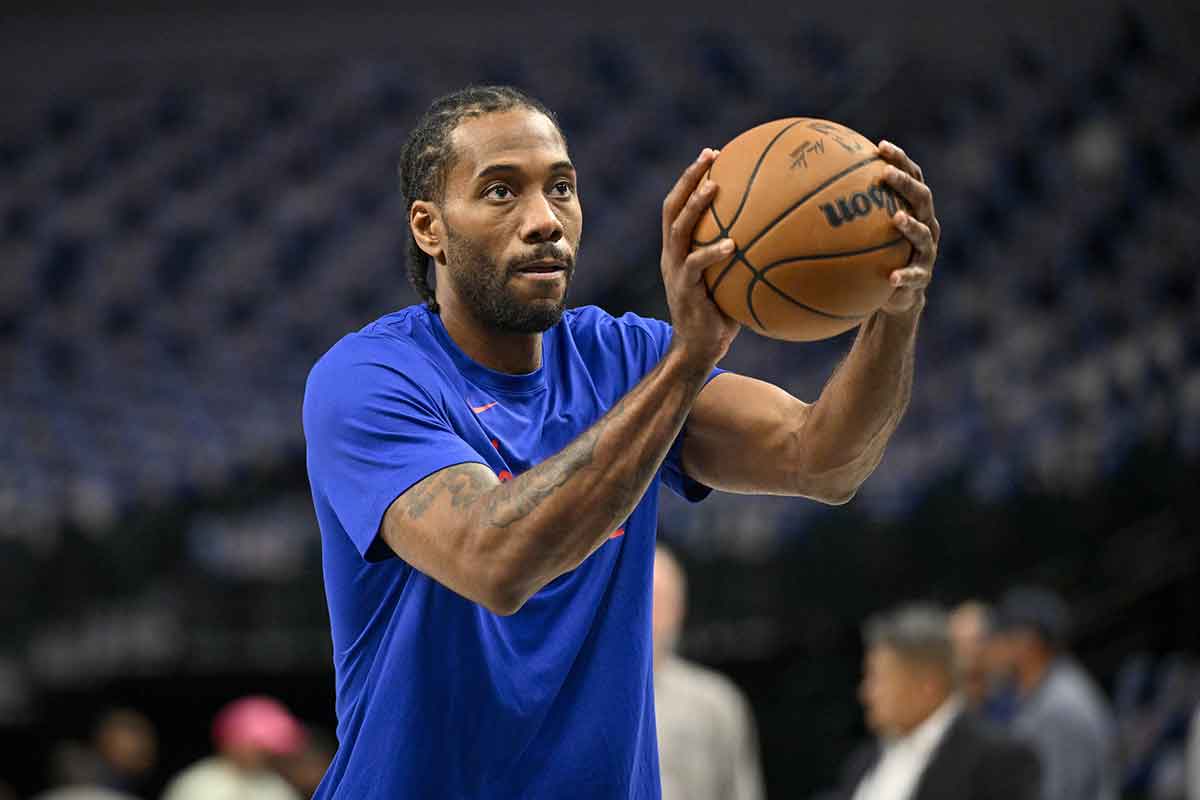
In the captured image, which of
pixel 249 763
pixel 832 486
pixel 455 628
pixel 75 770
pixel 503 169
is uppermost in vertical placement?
pixel 503 169

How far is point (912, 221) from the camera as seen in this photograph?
2203mm

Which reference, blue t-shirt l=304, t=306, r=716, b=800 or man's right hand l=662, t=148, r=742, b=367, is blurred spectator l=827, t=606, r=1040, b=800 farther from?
man's right hand l=662, t=148, r=742, b=367

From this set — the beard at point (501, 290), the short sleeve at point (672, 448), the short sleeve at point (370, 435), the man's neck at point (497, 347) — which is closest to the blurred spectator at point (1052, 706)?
the short sleeve at point (672, 448)

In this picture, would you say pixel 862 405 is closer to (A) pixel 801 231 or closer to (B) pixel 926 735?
(A) pixel 801 231

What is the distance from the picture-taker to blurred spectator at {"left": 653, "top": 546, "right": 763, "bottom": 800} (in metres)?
5.46

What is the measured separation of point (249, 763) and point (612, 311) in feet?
17.7

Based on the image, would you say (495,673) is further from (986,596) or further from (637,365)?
(986,596)

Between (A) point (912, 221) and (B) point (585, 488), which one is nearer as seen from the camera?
(B) point (585, 488)

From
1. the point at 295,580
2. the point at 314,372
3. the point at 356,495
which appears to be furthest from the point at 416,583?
the point at 295,580

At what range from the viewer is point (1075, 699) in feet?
20.6

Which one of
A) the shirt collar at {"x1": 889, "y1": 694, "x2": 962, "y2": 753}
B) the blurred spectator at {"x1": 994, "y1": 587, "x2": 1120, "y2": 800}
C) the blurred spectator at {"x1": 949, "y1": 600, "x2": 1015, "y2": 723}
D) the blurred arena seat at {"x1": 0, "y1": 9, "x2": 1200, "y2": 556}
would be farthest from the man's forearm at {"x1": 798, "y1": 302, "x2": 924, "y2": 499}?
the blurred arena seat at {"x1": 0, "y1": 9, "x2": 1200, "y2": 556}

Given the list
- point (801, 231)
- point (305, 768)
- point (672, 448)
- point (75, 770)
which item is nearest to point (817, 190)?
point (801, 231)

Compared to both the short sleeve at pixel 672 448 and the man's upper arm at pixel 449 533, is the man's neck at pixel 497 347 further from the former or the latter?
the man's upper arm at pixel 449 533

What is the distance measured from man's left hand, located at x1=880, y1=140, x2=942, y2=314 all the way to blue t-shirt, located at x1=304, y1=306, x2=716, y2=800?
1.68ft
